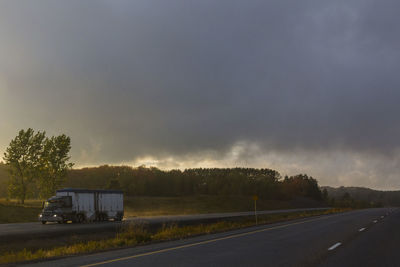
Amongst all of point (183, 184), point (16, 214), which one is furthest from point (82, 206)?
point (183, 184)

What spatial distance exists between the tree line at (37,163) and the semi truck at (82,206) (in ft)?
73.5

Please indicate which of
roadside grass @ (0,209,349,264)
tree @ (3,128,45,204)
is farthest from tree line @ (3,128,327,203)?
roadside grass @ (0,209,349,264)

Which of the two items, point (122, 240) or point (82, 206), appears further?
point (82, 206)

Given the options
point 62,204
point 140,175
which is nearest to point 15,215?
point 62,204

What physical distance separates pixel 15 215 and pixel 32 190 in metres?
16.4

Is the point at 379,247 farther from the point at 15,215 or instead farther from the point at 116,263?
the point at 15,215

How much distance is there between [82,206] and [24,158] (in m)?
29.3

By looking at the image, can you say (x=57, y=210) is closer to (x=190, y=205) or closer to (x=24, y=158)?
(x=24, y=158)

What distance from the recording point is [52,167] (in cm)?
6309

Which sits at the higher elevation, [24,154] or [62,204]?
[24,154]

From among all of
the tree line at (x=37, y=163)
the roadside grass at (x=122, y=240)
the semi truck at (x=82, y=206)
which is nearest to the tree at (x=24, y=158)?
the tree line at (x=37, y=163)

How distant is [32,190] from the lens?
63469 millimetres

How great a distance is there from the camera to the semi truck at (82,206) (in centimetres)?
3628

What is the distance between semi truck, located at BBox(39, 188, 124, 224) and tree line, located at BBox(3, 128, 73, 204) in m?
→ 22.4
